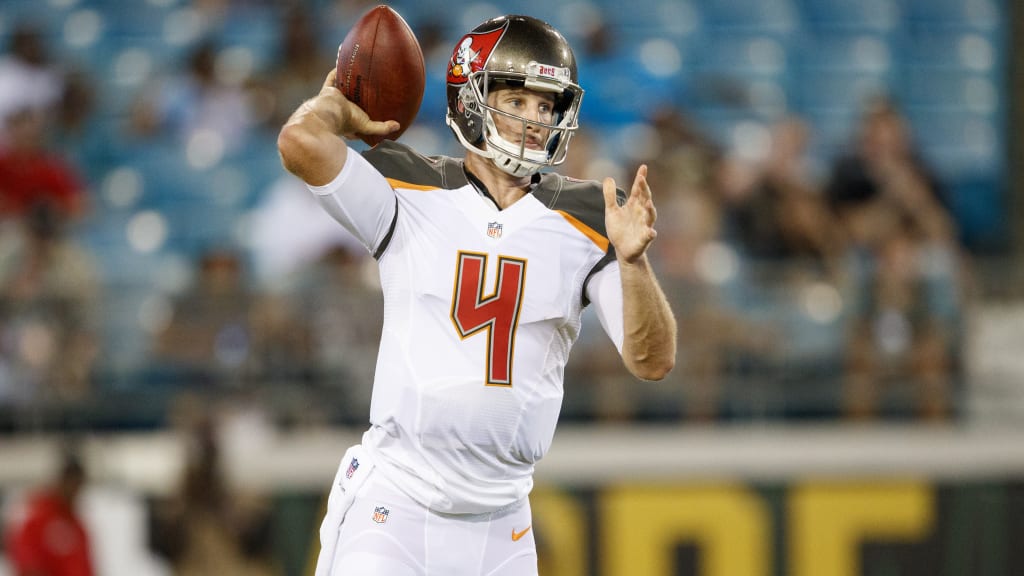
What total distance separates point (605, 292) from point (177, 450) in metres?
3.90

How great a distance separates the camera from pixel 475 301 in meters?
3.35

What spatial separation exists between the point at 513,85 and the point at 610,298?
563mm

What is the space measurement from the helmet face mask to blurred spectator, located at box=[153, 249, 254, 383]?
348 centimetres

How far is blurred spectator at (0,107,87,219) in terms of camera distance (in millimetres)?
8156

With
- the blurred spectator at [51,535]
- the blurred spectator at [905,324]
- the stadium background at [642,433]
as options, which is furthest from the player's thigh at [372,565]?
the blurred spectator at [905,324]

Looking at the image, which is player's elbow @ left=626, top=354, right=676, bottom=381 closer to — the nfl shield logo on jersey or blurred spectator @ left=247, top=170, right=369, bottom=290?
the nfl shield logo on jersey

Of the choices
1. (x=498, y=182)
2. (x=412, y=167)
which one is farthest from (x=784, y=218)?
(x=412, y=167)

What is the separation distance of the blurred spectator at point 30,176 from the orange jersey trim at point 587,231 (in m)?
5.22

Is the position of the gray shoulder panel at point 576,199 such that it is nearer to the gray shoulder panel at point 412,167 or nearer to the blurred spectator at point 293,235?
the gray shoulder panel at point 412,167

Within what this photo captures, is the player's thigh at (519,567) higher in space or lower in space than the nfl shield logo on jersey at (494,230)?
lower

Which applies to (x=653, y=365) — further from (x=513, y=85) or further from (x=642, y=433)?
(x=642, y=433)

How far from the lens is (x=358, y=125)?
11.1 ft

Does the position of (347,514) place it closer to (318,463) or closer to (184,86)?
(318,463)

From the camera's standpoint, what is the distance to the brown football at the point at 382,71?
343 centimetres
